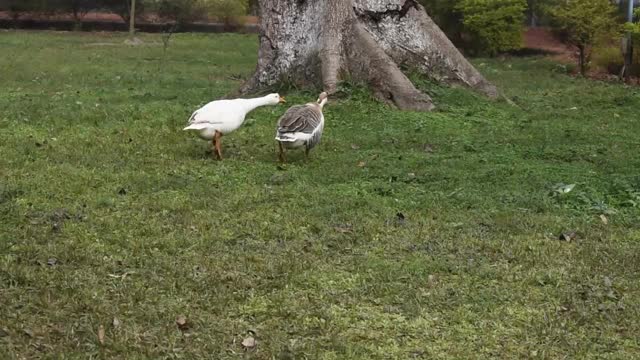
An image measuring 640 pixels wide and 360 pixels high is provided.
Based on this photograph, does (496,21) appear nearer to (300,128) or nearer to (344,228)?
(300,128)

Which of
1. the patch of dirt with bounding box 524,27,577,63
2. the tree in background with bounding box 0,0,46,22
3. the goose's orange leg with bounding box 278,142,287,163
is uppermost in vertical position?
the goose's orange leg with bounding box 278,142,287,163

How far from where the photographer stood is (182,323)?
3924 millimetres

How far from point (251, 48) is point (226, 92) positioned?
10424 mm

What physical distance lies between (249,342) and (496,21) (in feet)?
61.3

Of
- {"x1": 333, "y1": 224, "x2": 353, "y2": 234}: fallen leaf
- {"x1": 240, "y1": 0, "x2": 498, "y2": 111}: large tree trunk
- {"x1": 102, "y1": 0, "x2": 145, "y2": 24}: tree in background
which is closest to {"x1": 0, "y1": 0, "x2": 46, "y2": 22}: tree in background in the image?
{"x1": 102, "y1": 0, "x2": 145, "y2": 24}: tree in background

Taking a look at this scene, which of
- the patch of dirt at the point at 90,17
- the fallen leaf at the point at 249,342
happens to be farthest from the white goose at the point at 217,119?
the patch of dirt at the point at 90,17

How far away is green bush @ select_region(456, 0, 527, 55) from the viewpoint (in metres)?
21.2

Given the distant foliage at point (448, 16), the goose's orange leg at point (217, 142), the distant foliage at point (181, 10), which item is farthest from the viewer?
the distant foliage at point (181, 10)

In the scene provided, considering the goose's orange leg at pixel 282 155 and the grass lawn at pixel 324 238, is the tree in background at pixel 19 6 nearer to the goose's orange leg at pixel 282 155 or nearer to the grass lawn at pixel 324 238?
the grass lawn at pixel 324 238

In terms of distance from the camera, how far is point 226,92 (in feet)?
41.7

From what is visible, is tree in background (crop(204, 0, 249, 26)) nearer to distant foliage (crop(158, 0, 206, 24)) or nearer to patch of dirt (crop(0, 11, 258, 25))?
distant foliage (crop(158, 0, 206, 24))

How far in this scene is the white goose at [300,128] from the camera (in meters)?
6.94

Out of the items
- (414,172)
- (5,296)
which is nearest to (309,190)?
(414,172)

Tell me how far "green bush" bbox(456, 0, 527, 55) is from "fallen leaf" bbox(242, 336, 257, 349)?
18.6 meters
